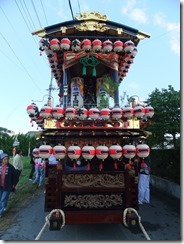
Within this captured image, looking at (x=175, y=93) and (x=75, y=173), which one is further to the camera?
(x=175, y=93)

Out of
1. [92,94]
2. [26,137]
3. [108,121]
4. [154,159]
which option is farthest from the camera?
[26,137]

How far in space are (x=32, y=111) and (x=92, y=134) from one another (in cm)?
159

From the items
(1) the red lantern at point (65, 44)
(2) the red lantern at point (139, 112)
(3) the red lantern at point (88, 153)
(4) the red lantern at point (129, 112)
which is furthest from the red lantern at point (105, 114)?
(1) the red lantern at point (65, 44)

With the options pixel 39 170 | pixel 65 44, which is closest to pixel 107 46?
pixel 65 44

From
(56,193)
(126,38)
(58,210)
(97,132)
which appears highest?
(126,38)

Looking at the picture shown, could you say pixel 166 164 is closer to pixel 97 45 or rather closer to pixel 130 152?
pixel 130 152

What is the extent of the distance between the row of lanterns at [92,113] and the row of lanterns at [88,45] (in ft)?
6.11

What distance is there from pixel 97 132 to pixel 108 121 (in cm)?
45

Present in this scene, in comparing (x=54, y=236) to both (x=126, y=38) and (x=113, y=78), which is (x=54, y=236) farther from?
(x=126, y=38)

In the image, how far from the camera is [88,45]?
19.0 feet

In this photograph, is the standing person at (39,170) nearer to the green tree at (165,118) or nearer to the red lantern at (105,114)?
the red lantern at (105,114)

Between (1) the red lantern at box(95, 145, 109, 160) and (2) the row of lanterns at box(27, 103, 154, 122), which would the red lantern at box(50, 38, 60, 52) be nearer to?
(2) the row of lanterns at box(27, 103, 154, 122)

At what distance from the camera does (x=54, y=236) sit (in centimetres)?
470

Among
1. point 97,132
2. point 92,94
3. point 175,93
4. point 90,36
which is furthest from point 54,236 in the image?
point 175,93
